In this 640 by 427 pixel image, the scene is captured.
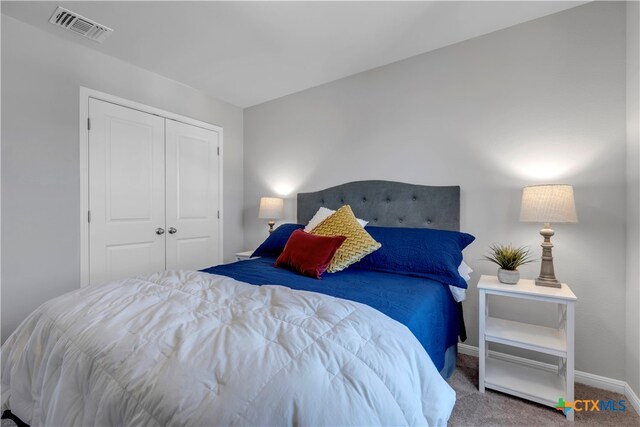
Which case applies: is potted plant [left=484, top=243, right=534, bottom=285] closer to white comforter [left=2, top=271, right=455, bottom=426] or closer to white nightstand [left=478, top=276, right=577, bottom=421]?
white nightstand [left=478, top=276, right=577, bottom=421]

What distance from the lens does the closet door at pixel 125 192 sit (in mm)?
2469

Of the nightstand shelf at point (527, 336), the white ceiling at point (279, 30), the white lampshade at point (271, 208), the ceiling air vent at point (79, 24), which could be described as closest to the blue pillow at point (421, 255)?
the nightstand shelf at point (527, 336)

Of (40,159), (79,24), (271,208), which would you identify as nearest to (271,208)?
(271,208)

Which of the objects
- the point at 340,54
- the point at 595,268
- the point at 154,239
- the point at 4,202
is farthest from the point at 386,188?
the point at 4,202

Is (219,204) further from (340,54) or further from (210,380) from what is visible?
(210,380)

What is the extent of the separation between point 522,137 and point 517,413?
5.64 feet

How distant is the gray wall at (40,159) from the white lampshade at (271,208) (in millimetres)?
1576

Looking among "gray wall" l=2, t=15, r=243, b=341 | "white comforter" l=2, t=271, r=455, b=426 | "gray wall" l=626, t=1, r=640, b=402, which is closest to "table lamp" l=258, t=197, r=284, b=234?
"gray wall" l=2, t=15, r=243, b=341

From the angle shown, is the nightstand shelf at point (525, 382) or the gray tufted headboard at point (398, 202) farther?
the gray tufted headboard at point (398, 202)

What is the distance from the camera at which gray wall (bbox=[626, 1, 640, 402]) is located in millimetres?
1604

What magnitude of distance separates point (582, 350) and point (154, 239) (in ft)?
11.6

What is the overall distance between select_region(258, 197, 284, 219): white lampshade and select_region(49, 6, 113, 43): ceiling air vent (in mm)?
1882

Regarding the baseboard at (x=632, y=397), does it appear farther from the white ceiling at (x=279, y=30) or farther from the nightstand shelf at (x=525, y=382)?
the white ceiling at (x=279, y=30)

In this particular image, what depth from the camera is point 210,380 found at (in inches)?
28.1
